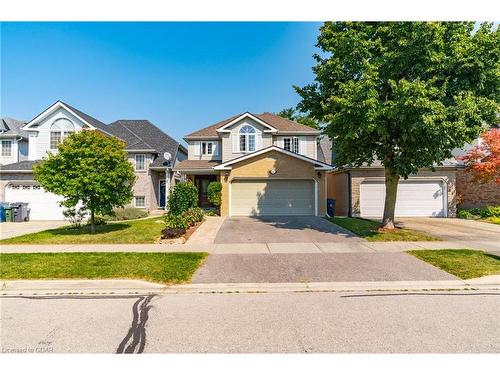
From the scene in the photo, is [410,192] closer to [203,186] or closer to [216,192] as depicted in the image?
[216,192]

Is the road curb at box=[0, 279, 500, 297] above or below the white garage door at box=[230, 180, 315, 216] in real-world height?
below

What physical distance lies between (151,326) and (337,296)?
11.0ft

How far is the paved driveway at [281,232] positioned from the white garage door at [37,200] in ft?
38.9

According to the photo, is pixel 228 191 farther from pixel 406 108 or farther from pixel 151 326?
pixel 151 326

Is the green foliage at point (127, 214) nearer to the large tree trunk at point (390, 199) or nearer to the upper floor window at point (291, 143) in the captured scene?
the upper floor window at point (291, 143)

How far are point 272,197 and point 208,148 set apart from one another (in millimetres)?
7957

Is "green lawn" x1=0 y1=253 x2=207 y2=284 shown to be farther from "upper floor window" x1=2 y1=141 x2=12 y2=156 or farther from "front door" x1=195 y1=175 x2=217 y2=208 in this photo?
"upper floor window" x1=2 y1=141 x2=12 y2=156

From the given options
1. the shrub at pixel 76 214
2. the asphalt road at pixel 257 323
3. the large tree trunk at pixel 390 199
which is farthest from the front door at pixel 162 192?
the asphalt road at pixel 257 323

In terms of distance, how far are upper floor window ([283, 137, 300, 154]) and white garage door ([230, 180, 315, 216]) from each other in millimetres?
4863

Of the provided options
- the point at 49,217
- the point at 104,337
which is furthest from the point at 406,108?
the point at 49,217

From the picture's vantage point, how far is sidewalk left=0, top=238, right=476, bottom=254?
8.72 meters

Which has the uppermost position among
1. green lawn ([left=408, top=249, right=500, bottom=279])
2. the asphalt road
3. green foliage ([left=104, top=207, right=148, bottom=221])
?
green foliage ([left=104, top=207, right=148, bottom=221])

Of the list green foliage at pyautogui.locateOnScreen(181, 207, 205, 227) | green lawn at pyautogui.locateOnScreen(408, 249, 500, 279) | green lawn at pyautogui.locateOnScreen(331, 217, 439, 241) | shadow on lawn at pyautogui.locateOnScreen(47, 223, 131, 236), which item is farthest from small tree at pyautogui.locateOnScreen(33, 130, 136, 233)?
green lawn at pyautogui.locateOnScreen(408, 249, 500, 279)

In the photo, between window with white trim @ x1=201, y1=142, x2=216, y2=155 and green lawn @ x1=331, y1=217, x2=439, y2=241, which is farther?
window with white trim @ x1=201, y1=142, x2=216, y2=155
